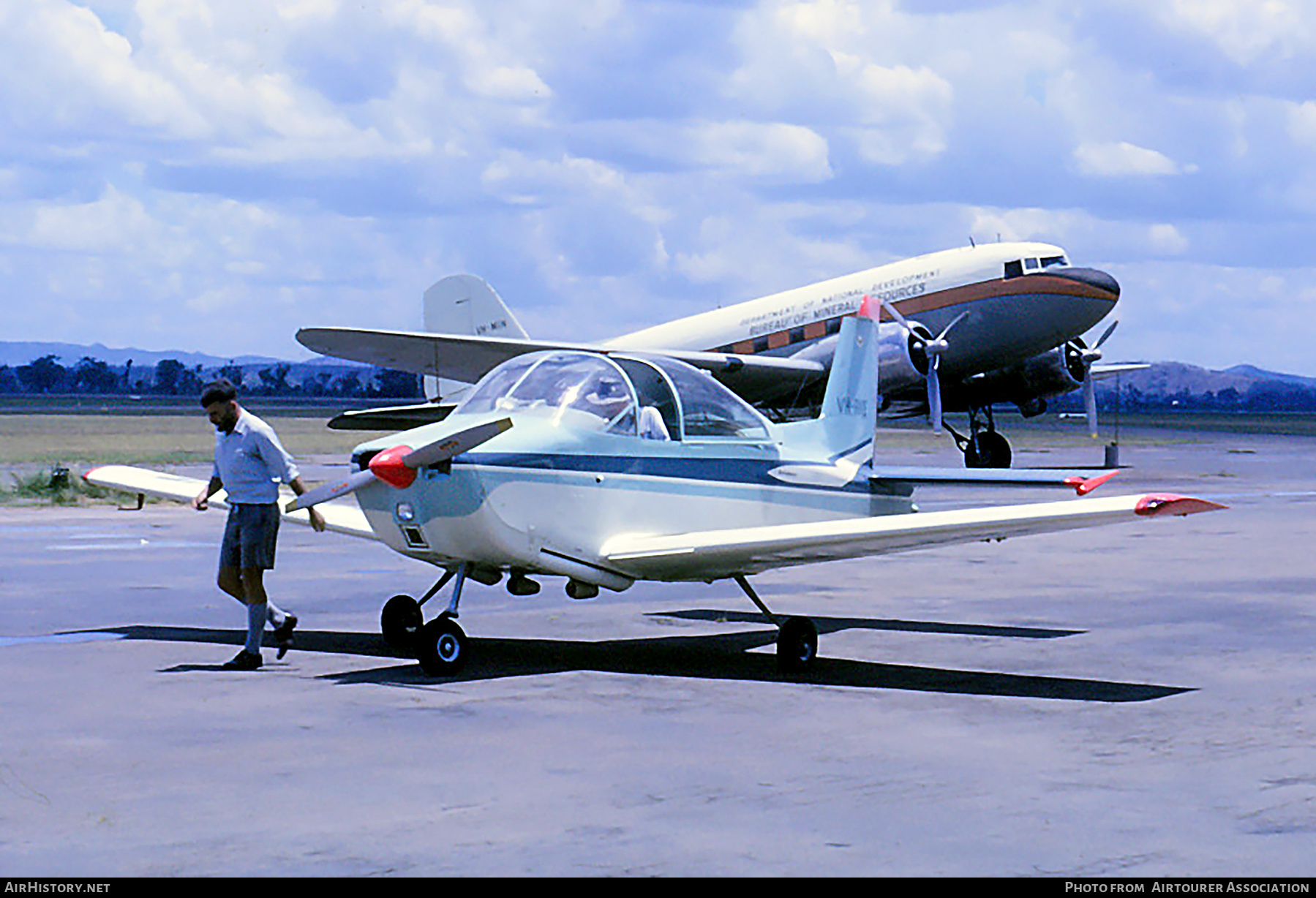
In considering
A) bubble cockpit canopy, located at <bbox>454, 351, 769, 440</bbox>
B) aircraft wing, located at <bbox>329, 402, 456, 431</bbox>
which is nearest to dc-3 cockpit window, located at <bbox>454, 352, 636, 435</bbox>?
bubble cockpit canopy, located at <bbox>454, 351, 769, 440</bbox>

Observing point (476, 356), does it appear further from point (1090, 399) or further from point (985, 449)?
point (1090, 399)

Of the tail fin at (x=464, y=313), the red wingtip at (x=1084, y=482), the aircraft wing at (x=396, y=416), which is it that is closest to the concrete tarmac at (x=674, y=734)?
the red wingtip at (x=1084, y=482)

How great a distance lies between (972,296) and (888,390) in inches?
101

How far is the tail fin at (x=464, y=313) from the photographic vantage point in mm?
38156

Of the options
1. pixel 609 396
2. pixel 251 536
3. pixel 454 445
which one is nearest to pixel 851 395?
pixel 609 396

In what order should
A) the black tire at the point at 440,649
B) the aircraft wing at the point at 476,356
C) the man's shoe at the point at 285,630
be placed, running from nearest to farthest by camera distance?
the black tire at the point at 440,649 → the man's shoe at the point at 285,630 → the aircraft wing at the point at 476,356

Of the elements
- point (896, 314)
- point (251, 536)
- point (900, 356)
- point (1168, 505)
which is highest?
point (896, 314)

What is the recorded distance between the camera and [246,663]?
10.7 metres

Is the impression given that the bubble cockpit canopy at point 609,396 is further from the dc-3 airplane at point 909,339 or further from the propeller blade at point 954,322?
the propeller blade at point 954,322

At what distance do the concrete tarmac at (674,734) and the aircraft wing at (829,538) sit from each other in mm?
705

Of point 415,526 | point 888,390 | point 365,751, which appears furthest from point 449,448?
point 888,390

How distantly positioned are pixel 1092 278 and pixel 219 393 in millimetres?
25887

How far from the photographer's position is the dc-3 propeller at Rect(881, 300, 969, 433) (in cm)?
3288

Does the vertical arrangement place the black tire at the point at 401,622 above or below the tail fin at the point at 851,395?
below
